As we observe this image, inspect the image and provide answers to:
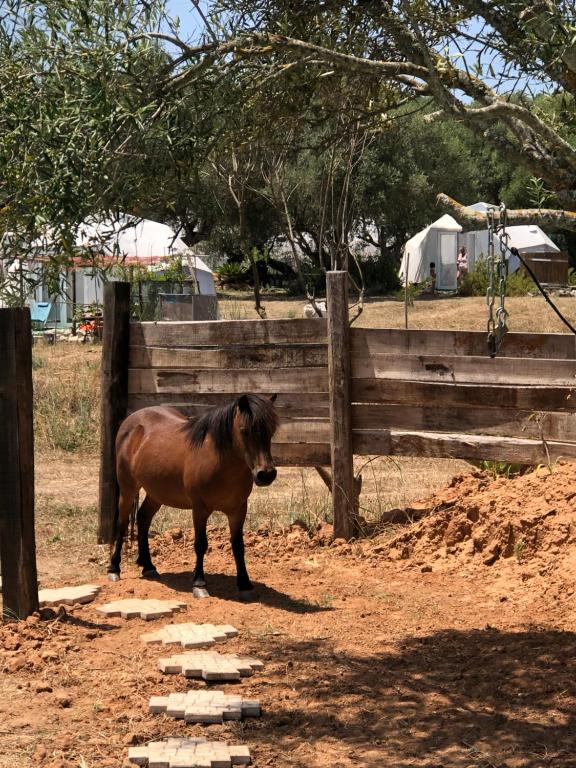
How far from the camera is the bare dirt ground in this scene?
4730mm

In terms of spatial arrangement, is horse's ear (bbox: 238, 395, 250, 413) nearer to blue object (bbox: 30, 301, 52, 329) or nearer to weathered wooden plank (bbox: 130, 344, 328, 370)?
weathered wooden plank (bbox: 130, 344, 328, 370)

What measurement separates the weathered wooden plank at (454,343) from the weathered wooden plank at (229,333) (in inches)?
15.9

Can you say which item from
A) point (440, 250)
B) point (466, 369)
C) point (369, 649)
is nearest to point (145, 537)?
point (369, 649)

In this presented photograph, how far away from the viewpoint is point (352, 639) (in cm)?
639

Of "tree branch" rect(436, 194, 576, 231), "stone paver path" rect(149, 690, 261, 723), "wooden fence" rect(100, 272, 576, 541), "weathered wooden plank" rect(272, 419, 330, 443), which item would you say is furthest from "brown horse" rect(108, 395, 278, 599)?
"tree branch" rect(436, 194, 576, 231)

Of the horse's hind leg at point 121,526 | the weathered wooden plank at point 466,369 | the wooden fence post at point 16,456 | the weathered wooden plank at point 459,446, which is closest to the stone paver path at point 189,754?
the wooden fence post at point 16,456

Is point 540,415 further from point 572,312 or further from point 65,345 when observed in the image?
point 572,312

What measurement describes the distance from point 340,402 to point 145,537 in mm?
1994

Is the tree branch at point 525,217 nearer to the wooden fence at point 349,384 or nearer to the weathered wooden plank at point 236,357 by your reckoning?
the wooden fence at point 349,384

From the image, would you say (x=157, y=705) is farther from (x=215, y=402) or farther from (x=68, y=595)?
(x=215, y=402)

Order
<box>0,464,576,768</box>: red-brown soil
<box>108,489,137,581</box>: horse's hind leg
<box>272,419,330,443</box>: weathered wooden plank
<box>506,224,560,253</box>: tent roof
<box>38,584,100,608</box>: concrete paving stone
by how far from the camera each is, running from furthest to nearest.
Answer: <box>506,224,560,253</box>: tent roof, <box>272,419,330,443</box>: weathered wooden plank, <box>108,489,137,581</box>: horse's hind leg, <box>38,584,100,608</box>: concrete paving stone, <box>0,464,576,768</box>: red-brown soil

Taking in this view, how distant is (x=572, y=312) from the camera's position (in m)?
25.0

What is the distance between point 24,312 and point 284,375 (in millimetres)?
3163

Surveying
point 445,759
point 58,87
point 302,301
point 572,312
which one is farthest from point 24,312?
point 302,301
